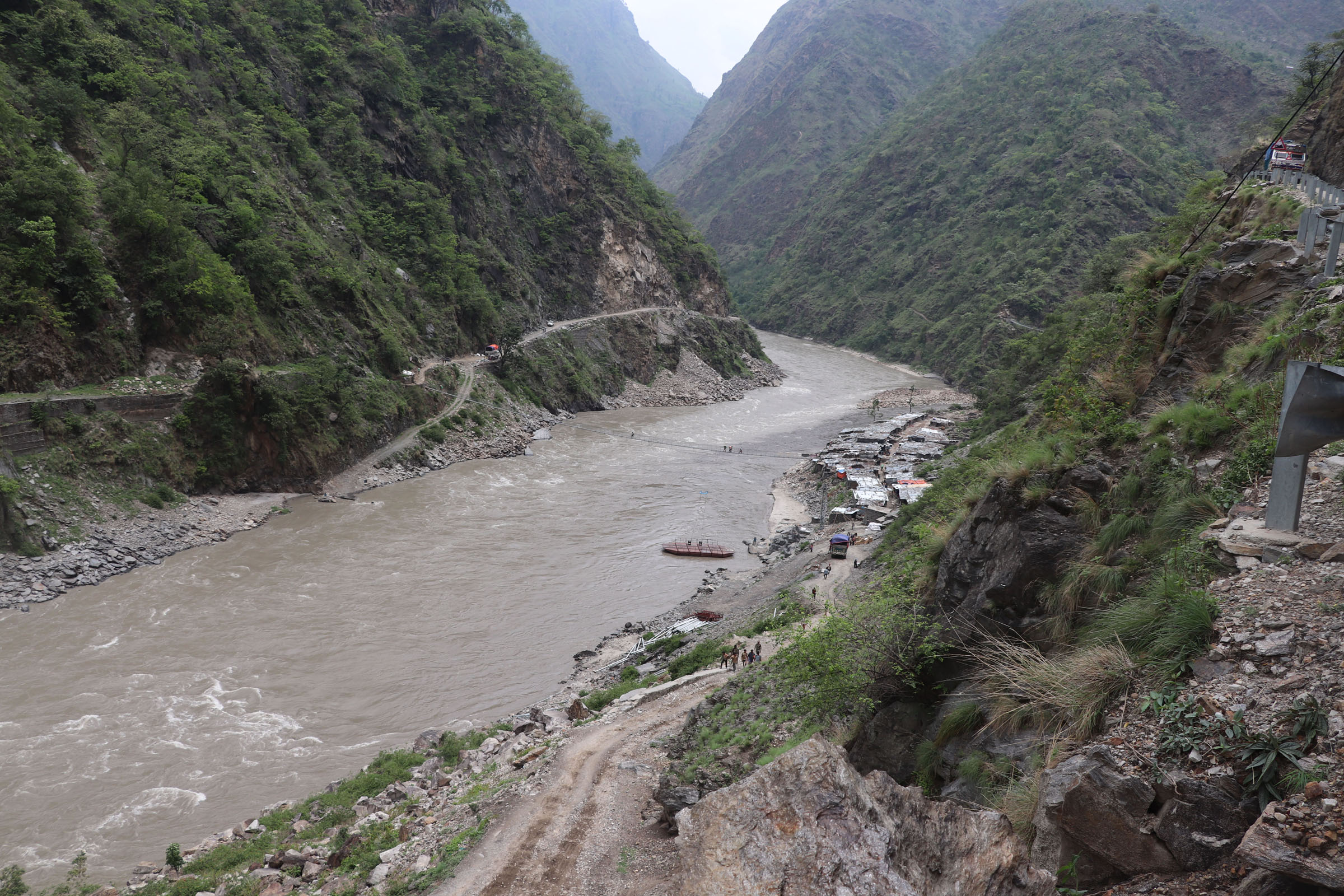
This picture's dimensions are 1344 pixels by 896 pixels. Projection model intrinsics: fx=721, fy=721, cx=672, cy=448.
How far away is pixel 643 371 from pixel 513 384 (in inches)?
710

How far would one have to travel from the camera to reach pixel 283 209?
41156mm

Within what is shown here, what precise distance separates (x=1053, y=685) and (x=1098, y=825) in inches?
56.3

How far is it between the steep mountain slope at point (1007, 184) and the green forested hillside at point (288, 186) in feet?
116

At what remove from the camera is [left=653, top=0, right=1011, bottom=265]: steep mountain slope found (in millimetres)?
161000

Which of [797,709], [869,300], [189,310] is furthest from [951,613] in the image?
[869,300]

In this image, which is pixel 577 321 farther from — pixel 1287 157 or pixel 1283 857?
pixel 1283 857

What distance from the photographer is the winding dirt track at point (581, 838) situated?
8.68 meters

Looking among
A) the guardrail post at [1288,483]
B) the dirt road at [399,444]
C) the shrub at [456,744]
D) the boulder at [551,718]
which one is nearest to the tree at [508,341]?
the dirt road at [399,444]

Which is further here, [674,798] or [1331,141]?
[1331,141]

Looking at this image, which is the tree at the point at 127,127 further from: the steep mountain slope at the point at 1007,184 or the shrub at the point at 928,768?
the steep mountain slope at the point at 1007,184

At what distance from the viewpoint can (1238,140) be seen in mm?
89625

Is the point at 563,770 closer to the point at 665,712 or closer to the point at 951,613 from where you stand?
the point at 665,712

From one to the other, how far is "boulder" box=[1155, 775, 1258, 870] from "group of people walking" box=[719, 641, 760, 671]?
1205 centimetres

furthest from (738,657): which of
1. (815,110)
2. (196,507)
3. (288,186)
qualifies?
(815,110)
